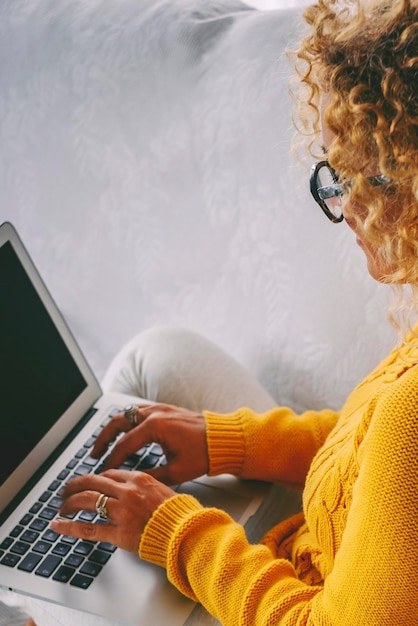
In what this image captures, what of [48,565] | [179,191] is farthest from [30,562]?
[179,191]

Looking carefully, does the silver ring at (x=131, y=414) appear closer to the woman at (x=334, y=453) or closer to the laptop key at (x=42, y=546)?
the woman at (x=334, y=453)

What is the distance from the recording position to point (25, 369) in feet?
3.37

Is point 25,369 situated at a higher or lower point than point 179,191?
lower

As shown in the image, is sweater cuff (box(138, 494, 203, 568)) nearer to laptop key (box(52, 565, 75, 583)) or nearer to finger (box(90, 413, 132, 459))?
laptop key (box(52, 565, 75, 583))

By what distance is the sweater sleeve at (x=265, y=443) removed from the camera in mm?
1004

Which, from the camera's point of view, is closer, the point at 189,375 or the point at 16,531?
the point at 16,531

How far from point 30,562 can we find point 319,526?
13.2 inches

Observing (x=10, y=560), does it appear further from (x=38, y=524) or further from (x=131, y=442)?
(x=131, y=442)

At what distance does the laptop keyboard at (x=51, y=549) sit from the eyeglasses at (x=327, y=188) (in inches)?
17.8

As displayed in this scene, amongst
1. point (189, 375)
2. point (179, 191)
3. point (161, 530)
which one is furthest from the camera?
point (179, 191)

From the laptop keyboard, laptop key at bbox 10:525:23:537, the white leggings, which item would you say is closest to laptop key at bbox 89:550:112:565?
the laptop keyboard

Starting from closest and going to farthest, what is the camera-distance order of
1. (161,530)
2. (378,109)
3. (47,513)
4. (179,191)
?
(378,109), (161,530), (47,513), (179,191)

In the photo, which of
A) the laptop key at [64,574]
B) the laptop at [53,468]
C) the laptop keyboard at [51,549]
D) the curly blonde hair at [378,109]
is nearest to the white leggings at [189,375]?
the laptop at [53,468]

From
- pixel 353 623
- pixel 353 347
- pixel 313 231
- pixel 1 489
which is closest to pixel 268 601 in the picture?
pixel 353 623
